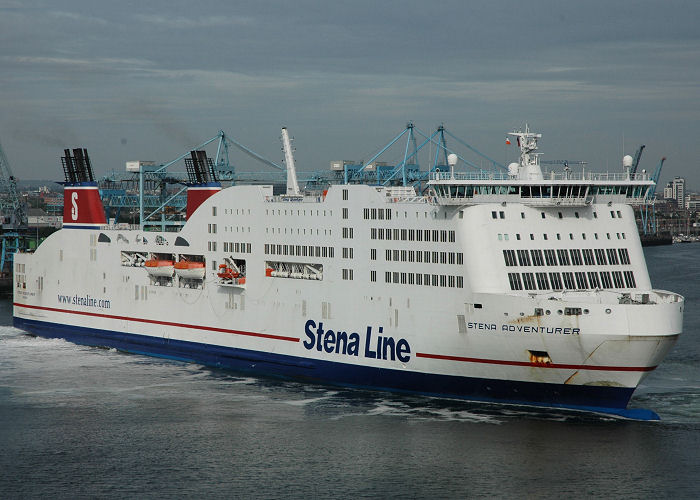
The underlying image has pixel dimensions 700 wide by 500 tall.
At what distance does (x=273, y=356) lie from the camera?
113 ft

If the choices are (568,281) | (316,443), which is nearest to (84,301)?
(316,443)

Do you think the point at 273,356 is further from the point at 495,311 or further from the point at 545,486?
the point at 545,486

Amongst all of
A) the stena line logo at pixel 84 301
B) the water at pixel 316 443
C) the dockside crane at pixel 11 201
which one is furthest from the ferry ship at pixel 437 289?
the dockside crane at pixel 11 201

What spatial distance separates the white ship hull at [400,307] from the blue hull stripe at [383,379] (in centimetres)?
5

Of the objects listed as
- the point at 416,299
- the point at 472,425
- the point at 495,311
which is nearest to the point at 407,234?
the point at 416,299

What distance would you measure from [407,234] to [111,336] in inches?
648

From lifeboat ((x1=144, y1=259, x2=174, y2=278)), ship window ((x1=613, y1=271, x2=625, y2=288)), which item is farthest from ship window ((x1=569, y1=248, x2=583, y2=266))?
lifeboat ((x1=144, y1=259, x2=174, y2=278))

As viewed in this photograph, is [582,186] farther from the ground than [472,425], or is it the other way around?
[582,186]

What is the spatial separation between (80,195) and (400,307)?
19.9 metres

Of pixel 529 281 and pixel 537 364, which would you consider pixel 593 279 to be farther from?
pixel 537 364

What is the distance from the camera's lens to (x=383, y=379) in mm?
31266

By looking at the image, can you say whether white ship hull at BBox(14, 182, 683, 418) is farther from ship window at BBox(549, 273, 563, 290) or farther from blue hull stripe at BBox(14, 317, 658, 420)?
ship window at BBox(549, 273, 563, 290)

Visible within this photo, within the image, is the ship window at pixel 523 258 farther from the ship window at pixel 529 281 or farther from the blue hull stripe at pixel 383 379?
the blue hull stripe at pixel 383 379

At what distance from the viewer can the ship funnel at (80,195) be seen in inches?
1716
